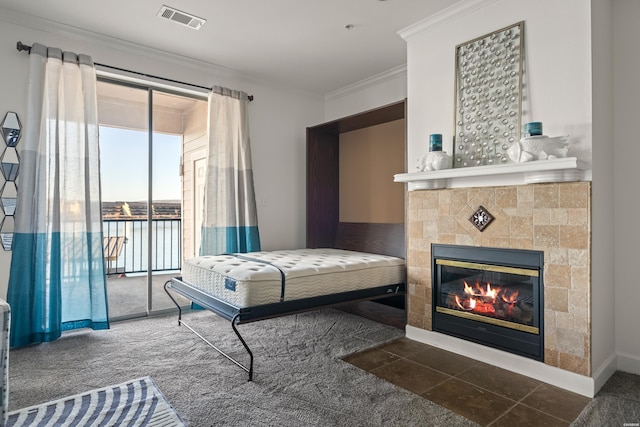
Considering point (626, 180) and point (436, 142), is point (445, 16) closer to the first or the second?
point (436, 142)

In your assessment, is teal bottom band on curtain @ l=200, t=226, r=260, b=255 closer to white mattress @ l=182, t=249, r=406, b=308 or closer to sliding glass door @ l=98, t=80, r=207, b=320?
sliding glass door @ l=98, t=80, r=207, b=320

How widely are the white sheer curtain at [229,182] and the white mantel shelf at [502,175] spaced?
1.81m

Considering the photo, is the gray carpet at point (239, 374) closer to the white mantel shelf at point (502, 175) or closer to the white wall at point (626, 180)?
the white mantel shelf at point (502, 175)

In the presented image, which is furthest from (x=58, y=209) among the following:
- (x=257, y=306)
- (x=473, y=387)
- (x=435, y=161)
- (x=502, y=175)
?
(x=502, y=175)

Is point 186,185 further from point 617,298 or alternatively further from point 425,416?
point 617,298

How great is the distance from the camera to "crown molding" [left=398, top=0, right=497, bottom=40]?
271 centimetres

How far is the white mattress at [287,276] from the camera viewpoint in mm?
2467

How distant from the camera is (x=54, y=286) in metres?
2.99

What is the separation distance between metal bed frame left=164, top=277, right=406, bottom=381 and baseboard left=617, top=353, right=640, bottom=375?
4.98 ft

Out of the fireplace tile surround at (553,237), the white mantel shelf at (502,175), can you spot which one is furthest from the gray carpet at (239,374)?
the white mantel shelf at (502,175)

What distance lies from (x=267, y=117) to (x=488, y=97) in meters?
2.63

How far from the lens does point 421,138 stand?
311 cm

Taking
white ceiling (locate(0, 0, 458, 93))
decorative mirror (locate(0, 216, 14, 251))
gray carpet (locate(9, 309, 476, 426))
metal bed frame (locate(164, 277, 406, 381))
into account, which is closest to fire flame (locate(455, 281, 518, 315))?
metal bed frame (locate(164, 277, 406, 381))

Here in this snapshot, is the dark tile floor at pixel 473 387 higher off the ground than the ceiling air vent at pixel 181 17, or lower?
lower
